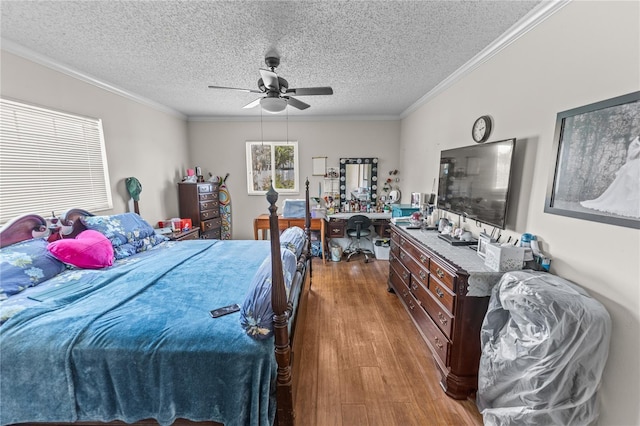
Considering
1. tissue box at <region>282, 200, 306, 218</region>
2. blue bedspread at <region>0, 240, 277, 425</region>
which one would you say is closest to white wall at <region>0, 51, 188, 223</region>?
tissue box at <region>282, 200, 306, 218</region>

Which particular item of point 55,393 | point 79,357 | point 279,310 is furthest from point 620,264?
point 55,393

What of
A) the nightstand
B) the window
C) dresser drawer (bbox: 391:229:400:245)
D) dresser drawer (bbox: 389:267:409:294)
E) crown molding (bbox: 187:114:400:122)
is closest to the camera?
the window

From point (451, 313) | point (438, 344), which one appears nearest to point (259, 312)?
point (451, 313)

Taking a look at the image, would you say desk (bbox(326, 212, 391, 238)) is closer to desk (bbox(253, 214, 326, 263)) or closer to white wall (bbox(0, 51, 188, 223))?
desk (bbox(253, 214, 326, 263))

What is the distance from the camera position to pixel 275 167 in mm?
4879

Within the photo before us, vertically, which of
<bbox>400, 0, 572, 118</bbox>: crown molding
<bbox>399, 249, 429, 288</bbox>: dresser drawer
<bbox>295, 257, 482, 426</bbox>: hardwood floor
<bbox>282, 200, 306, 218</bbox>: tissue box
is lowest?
<bbox>295, 257, 482, 426</bbox>: hardwood floor

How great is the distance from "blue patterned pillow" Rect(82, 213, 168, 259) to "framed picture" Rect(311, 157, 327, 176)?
112 inches

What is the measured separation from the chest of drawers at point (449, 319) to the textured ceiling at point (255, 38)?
1701mm

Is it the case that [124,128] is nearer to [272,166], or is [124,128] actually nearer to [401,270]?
[272,166]

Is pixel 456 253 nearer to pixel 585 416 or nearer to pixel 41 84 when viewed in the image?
pixel 585 416

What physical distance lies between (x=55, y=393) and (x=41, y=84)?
8.68 feet

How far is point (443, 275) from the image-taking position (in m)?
1.81

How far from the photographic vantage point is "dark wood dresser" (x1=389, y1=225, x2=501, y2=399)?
163cm

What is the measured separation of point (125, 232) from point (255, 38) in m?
2.35
